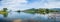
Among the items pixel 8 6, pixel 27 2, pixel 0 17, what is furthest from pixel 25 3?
pixel 0 17

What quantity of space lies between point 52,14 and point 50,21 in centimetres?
8

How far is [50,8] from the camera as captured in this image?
0.86 m

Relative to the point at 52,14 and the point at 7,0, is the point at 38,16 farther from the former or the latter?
the point at 7,0

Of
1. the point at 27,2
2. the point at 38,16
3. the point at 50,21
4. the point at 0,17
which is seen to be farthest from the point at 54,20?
the point at 0,17

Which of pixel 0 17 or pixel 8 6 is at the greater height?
pixel 8 6

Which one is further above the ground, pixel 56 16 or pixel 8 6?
pixel 8 6

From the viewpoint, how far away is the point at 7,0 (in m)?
0.87

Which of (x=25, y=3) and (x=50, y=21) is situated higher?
(x=25, y=3)

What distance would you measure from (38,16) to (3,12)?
1.25 ft

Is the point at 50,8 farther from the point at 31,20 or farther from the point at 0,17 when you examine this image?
the point at 0,17

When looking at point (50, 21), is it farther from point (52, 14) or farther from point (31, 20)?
point (31, 20)

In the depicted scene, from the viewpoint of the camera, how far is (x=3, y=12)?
2.83ft

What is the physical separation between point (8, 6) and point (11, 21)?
17 centimetres

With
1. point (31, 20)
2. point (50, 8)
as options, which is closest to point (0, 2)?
point (31, 20)
